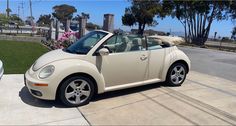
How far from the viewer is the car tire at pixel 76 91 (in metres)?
5.42

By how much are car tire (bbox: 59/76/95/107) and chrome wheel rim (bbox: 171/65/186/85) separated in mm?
2220

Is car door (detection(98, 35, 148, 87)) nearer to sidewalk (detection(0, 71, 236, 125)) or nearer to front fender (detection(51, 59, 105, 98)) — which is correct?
front fender (detection(51, 59, 105, 98))

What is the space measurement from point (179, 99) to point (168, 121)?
1253mm

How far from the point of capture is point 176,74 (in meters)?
7.02

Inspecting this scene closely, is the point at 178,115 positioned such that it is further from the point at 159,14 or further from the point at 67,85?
the point at 159,14

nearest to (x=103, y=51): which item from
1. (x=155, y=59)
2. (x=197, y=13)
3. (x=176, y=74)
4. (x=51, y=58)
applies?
(x=51, y=58)

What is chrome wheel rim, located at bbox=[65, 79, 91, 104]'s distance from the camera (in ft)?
18.0

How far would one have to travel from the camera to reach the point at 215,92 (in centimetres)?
664

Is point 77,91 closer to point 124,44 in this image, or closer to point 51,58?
point 51,58

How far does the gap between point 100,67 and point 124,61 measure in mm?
556

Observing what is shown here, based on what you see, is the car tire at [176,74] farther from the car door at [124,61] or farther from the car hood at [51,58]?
the car hood at [51,58]

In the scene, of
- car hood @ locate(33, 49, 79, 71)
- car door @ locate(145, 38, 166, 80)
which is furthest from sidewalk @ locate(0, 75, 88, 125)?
car door @ locate(145, 38, 166, 80)

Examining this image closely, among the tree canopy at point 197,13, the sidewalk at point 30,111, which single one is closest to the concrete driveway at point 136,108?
the sidewalk at point 30,111

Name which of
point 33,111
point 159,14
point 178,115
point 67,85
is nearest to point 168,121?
point 178,115
